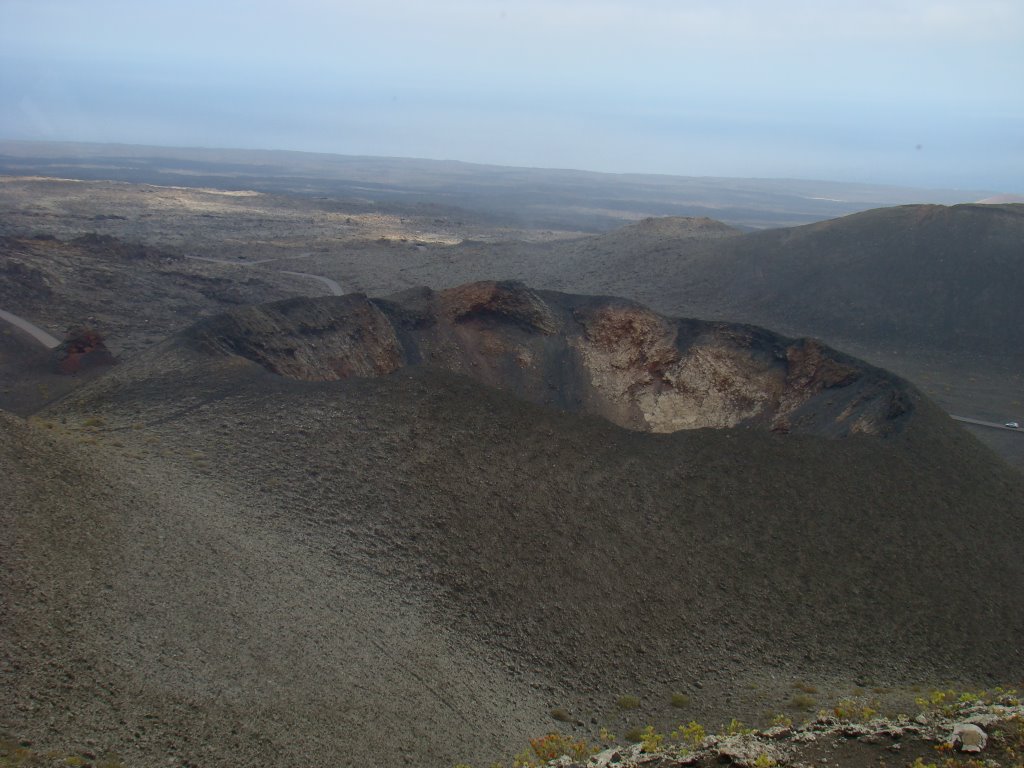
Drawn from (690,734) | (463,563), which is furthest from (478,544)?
(690,734)

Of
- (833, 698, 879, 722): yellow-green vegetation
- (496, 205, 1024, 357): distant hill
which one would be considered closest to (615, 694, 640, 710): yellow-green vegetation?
(833, 698, 879, 722): yellow-green vegetation

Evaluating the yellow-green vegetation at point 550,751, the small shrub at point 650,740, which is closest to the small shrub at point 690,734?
the small shrub at point 650,740

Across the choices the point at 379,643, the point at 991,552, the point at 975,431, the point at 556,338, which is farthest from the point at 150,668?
the point at 975,431

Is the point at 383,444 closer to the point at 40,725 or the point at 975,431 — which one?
the point at 40,725

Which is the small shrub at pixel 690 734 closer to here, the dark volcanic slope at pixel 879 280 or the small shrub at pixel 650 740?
the small shrub at pixel 650 740

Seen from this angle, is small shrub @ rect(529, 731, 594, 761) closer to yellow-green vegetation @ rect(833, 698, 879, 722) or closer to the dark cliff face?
yellow-green vegetation @ rect(833, 698, 879, 722)
